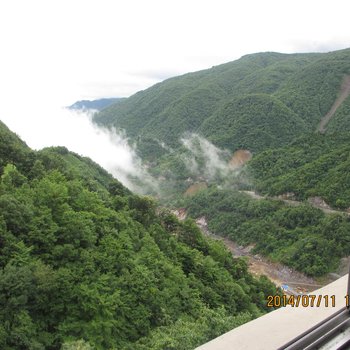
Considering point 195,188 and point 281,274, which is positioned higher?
point 195,188

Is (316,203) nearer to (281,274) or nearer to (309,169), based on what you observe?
(309,169)

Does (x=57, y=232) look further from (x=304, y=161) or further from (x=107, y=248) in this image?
(x=304, y=161)

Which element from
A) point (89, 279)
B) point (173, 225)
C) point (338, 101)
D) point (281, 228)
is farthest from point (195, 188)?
point (89, 279)

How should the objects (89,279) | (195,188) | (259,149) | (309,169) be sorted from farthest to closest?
(259,149)
(195,188)
(309,169)
(89,279)

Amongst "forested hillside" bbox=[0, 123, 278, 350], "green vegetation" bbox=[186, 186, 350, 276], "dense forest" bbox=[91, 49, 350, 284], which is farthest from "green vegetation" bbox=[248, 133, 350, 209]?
"forested hillside" bbox=[0, 123, 278, 350]

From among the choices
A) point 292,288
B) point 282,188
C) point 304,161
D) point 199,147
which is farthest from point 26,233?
point 199,147
